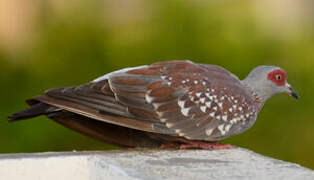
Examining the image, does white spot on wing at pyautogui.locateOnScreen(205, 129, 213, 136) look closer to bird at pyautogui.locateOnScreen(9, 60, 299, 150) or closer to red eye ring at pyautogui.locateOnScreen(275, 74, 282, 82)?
bird at pyautogui.locateOnScreen(9, 60, 299, 150)

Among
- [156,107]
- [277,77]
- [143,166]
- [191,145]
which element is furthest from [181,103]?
[277,77]

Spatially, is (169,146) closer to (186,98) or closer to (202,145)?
(202,145)

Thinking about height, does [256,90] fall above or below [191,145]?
above

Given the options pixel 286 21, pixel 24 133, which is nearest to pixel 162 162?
pixel 24 133

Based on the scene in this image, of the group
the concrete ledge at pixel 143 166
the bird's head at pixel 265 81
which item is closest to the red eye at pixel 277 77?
the bird's head at pixel 265 81

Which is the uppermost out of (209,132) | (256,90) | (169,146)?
(256,90)

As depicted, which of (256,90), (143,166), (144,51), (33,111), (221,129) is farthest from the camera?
(144,51)
